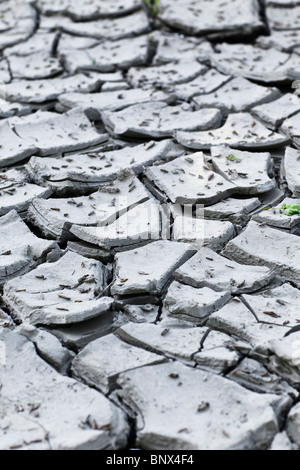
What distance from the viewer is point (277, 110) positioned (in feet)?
9.46

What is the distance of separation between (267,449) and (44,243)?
3.33ft

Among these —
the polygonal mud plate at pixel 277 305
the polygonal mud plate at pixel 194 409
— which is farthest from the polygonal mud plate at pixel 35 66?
the polygonal mud plate at pixel 194 409

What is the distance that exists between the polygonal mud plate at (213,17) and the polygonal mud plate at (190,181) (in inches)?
60.7

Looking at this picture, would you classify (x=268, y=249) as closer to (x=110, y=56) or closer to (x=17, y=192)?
(x=17, y=192)

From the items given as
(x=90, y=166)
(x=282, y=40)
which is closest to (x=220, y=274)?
(x=90, y=166)

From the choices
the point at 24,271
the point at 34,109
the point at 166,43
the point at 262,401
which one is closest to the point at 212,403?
the point at 262,401

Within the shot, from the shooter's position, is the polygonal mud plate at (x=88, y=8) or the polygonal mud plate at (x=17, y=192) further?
the polygonal mud plate at (x=88, y=8)

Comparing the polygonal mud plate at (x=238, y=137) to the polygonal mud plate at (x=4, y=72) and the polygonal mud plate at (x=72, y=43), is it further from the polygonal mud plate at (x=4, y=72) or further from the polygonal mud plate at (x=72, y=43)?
the polygonal mud plate at (x=72, y=43)

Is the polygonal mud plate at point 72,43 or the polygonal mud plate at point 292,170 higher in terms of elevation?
the polygonal mud plate at point 72,43

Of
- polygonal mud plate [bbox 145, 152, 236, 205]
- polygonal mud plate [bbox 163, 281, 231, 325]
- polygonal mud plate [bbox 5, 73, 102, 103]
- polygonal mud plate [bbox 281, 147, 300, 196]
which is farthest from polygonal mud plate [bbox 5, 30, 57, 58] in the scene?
polygonal mud plate [bbox 163, 281, 231, 325]

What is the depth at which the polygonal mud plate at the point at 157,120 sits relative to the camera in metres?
2.79

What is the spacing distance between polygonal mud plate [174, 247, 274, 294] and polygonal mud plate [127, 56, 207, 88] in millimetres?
1505

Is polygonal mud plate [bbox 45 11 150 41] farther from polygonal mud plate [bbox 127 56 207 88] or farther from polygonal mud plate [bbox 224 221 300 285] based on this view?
polygonal mud plate [bbox 224 221 300 285]

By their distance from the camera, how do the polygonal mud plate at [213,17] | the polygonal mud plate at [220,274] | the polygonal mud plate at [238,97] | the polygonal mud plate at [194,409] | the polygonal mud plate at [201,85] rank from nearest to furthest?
the polygonal mud plate at [194,409] < the polygonal mud plate at [220,274] < the polygonal mud plate at [238,97] < the polygonal mud plate at [201,85] < the polygonal mud plate at [213,17]
